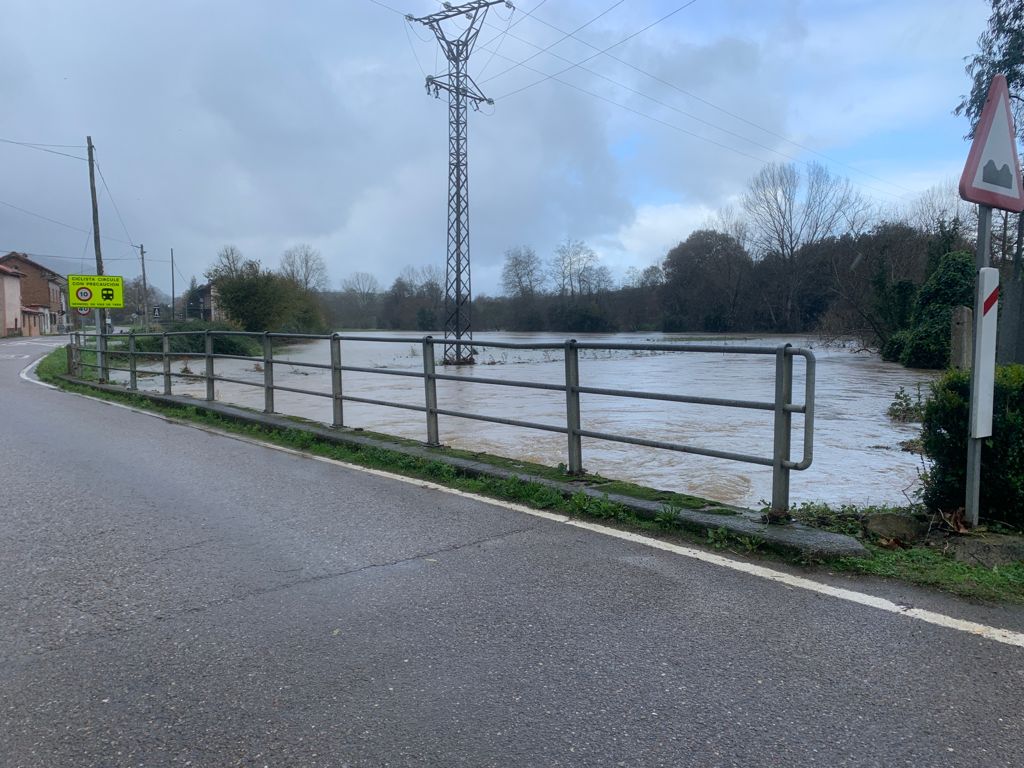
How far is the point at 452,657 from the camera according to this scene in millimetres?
3172

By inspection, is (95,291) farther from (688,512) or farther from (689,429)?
(688,512)

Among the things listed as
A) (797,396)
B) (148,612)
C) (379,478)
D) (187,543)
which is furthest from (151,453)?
(797,396)

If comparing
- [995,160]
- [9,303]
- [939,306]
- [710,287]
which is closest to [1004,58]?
[939,306]

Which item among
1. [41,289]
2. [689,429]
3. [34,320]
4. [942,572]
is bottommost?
[689,429]

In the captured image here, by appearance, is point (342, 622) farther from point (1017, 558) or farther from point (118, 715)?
point (1017, 558)

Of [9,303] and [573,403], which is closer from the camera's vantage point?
[573,403]

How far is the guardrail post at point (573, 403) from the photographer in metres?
6.05

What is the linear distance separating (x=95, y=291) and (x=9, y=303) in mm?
57936

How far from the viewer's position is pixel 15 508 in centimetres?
579

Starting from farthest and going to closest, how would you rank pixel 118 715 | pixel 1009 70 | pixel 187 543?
pixel 1009 70
pixel 187 543
pixel 118 715

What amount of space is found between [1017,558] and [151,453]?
8262 mm

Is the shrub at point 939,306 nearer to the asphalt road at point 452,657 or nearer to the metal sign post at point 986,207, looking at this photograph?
the metal sign post at point 986,207

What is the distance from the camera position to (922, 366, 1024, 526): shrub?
449 cm

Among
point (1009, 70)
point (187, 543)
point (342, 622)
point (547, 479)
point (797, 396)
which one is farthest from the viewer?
point (1009, 70)
